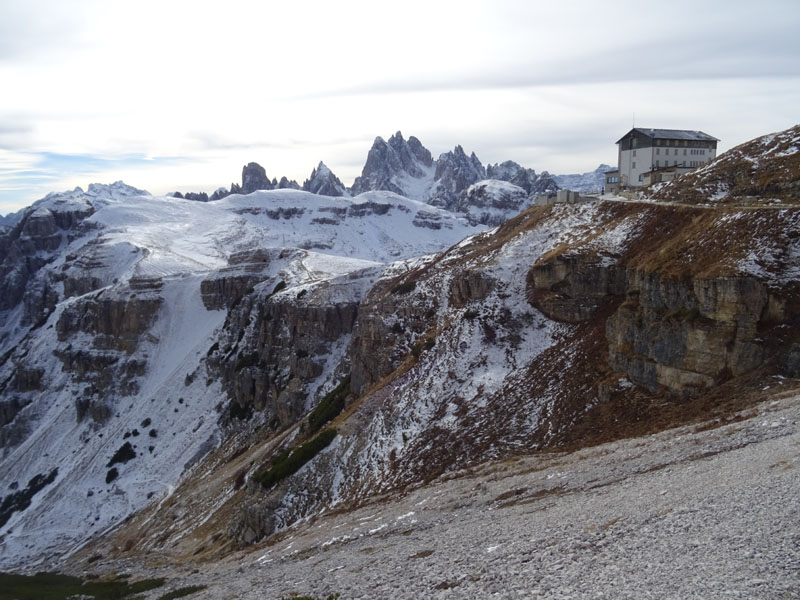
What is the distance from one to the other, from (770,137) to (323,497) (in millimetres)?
58767

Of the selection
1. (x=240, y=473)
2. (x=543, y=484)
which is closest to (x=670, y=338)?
(x=543, y=484)

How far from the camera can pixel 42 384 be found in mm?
141000

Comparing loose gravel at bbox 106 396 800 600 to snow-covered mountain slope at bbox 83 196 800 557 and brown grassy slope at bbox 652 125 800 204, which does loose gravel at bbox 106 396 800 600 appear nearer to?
snow-covered mountain slope at bbox 83 196 800 557

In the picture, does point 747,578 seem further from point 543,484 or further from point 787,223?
point 787,223

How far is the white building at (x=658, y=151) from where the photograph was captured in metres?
85.9

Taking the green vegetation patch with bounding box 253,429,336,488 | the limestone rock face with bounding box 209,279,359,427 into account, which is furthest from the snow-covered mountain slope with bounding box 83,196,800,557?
the limestone rock face with bounding box 209,279,359,427

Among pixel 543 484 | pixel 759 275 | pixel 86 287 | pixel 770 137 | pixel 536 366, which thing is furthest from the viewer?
pixel 86 287

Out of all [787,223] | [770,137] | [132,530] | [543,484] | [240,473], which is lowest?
[132,530]

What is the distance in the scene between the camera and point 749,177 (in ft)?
185

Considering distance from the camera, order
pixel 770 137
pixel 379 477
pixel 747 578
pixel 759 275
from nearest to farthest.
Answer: pixel 747 578 < pixel 759 275 < pixel 379 477 < pixel 770 137

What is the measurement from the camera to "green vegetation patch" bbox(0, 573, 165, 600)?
43.3m

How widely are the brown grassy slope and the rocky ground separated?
25617 millimetres

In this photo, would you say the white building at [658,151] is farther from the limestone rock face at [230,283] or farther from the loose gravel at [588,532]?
the limestone rock face at [230,283]

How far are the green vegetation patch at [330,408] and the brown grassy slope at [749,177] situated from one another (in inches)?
1748
